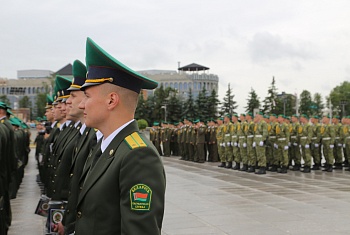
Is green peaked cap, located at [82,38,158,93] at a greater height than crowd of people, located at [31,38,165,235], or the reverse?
green peaked cap, located at [82,38,158,93]

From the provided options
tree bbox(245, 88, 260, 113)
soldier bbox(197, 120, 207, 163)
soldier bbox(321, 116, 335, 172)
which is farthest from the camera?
tree bbox(245, 88, 260, 113)

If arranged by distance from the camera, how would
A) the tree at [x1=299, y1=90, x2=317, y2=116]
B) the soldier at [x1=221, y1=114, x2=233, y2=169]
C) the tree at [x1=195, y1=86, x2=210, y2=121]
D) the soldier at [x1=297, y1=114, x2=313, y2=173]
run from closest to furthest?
the soldier at [x1=297, y1=114, x2=313, y2=173] < the soldier at [x1=221, y1=114, x2=233, y2=169] < the tree at [x1=195, y1=86, x2=210, y2=121] < the tree at [x1=299, y1=90, x2=317, y2=116]

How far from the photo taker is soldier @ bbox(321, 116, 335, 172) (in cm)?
1681

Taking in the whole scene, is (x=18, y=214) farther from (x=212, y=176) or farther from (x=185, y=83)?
(x=185, y=83)

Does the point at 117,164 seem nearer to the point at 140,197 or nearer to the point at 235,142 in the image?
the point at 140,197

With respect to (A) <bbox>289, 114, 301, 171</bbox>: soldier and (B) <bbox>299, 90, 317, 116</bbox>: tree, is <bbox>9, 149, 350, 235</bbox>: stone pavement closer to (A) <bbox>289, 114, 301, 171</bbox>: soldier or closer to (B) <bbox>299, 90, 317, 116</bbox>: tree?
(A) <bbox>289, 114, 301, 171</bbox>: soldier

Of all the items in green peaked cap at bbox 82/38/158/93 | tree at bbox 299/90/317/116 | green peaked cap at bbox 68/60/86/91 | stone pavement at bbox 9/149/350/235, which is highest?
tree at bbox 299/90/317/116

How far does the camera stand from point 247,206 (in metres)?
9.09

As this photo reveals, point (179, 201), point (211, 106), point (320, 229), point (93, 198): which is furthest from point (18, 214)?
point (211, 106)

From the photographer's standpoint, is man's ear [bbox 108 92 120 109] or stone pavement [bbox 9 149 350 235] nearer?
Result: man's ear [bbox 108 92 120 109]

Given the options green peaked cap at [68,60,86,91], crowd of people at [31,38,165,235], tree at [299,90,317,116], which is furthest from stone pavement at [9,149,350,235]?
tree at [299,90,317,116]

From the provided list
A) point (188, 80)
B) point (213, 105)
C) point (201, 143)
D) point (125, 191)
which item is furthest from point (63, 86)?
point (188, 80)

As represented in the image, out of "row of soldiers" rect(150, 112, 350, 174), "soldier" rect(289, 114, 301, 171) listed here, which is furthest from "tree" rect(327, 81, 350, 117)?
"soldier" rect(289, 114, 301, 171)

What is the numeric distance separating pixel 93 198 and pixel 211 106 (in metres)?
58.3
